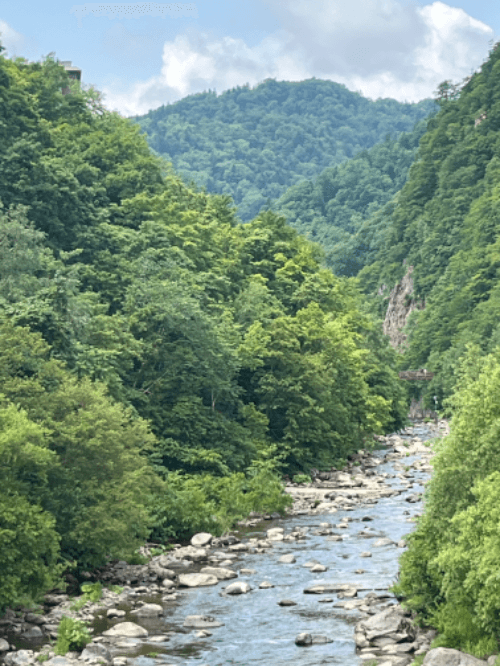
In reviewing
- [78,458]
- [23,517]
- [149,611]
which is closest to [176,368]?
[78,458]

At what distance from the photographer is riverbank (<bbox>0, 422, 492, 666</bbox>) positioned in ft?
90.5

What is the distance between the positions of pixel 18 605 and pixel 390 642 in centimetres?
1169

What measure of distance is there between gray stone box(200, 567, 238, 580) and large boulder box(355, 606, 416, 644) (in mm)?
8813

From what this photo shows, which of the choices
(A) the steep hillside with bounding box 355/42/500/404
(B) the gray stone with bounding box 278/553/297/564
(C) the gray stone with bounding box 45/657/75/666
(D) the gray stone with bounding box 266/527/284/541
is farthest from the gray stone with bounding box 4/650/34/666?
(A) the steep hillside with bounding box 355/42/500/404

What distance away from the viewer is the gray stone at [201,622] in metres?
30.6

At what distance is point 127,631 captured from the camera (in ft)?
97.6

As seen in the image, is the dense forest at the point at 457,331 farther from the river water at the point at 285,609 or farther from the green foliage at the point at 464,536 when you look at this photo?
the river water at the point at 285,609

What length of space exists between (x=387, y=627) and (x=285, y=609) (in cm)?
480

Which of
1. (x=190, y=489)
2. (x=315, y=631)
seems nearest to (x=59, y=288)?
(x=190, y=489)

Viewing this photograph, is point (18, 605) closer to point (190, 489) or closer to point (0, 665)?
→ point (0, 665)

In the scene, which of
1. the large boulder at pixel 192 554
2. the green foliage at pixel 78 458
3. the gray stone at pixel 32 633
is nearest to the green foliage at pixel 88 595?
the green foliage at pixel 78 458

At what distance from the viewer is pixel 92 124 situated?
92.2 metres

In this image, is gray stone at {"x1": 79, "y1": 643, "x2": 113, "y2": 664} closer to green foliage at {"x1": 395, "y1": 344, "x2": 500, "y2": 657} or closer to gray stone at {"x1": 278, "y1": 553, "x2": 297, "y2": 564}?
green foliage at {"x1": 395, "y1": 344, "x2": 500, "y2": 657}

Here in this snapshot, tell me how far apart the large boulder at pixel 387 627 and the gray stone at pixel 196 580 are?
8371 mm
